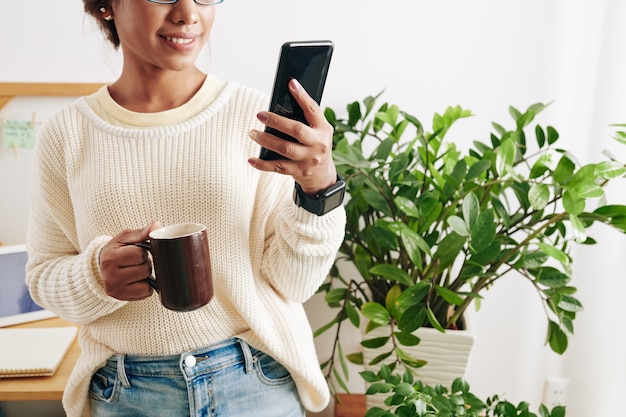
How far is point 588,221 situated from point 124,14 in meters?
Result: 0.89

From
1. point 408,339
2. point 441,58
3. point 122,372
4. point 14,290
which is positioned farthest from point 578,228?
point 14,290

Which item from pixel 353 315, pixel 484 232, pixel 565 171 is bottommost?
pixel 353 315

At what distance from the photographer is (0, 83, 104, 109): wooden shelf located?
5.02ft

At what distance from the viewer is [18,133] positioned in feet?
5.14

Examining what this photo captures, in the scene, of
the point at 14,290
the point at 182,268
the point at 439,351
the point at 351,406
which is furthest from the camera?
the point at 351,406

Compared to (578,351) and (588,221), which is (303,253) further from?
(578,351)

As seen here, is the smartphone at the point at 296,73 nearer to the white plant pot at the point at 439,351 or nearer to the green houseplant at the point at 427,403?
the green houseplant at the point at 427,403

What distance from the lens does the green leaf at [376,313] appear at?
4.03 ft

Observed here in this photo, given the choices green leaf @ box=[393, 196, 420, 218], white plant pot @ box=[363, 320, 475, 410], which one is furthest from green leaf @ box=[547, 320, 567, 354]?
green leaf @ box=[393, 196, 420, 218]

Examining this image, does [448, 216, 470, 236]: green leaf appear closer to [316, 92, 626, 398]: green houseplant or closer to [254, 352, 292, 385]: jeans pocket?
[316, 92, 626, 398]: green houseplant

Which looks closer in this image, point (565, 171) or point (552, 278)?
point (565, 171)

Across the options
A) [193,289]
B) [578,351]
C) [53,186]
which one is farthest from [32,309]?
[578,351]

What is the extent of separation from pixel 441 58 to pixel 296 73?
0.85 meters

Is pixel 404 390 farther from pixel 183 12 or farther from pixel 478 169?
pixel 183 12
